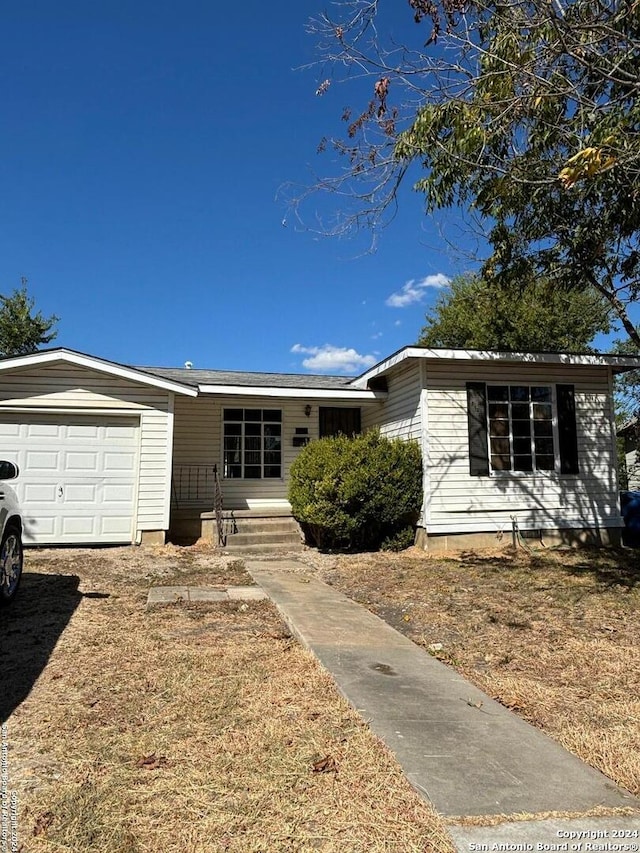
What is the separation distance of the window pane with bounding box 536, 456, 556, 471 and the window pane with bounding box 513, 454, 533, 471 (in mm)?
174

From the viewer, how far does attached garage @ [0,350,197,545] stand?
9.88 meters

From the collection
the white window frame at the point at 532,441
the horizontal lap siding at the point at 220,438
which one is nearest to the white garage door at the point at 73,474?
the horizontal lap siding at the point at 220,438

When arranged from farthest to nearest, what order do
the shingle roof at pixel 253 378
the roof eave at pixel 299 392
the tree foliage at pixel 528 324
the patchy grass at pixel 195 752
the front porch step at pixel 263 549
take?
1. the tree foliage at pixel 528 324
2. the shingle roof at pixel 253 378
3. the roof eave at pixel 299 392
4. the front porch step at pixel 263 549
5. the patchy grass at pixel 195 752

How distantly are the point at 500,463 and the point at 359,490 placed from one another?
9.32 ft

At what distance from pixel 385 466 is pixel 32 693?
6936 mm

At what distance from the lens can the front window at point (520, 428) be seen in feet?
34.5

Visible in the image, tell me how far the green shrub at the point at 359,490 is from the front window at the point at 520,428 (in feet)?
5.19

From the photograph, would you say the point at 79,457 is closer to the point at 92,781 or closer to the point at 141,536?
the point at 141,536

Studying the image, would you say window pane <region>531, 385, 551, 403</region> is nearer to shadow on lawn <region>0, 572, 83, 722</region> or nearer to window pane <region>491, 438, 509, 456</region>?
window pane <region>491, 438, 509, 456</region>

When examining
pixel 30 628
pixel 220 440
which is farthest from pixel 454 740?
pixel 220 440

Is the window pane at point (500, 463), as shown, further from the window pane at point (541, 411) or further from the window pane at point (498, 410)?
the window pane at point (541, 411)

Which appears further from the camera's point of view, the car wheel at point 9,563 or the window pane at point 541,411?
the window pane at point 541,411

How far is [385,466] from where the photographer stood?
983 centimetres

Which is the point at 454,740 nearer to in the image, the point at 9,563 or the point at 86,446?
the point at 9,563
